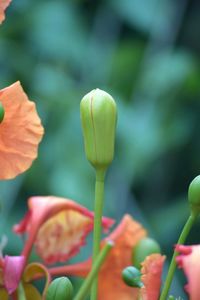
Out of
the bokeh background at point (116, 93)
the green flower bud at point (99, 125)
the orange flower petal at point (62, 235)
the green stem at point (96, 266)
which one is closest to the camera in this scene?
the green stem at point (96, 266)

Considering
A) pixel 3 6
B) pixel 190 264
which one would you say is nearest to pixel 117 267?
pixel 190 264

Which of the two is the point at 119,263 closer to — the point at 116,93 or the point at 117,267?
the point at 117,267

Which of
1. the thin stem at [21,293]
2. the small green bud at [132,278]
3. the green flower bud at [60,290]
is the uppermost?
the small green bud at [132,278]

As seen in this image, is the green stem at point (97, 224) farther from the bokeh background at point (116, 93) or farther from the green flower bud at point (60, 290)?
the bokeh background at point (116, 93)

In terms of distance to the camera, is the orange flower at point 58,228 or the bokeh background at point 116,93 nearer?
the orange flower at point 58,228

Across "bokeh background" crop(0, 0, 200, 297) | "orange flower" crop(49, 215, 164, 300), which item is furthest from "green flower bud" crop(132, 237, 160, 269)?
"bokeh background" crop(0, 0, 200, 297)

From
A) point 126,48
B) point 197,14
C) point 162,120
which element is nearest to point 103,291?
point 162,120

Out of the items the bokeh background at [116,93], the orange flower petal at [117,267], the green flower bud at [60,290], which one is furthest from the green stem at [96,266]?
the bokeh background at [116,93]
